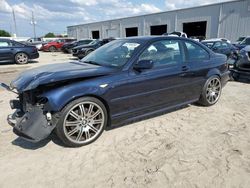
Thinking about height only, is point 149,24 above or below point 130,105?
above

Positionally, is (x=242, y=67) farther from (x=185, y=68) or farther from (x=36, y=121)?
(x=36, y=121)

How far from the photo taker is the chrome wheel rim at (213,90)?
4.79 metres

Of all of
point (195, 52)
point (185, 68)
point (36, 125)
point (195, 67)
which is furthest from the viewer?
point (195, 52)

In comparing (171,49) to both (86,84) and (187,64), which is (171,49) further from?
(86,84)

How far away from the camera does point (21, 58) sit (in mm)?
12953

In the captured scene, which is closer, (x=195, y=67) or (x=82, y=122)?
(x=82, y=122)

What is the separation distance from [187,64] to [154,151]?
1.95 m

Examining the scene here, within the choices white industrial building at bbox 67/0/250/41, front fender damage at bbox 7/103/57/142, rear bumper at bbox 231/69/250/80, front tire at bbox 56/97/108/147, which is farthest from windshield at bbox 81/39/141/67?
white industrial building at bbox 67/0/250/41

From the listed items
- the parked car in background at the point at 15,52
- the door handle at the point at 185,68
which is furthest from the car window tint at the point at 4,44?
the door handle at the point at 185,68

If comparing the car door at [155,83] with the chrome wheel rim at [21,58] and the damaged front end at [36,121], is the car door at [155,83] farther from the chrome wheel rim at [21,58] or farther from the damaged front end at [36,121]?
the chrome wheel rim at [21,58]

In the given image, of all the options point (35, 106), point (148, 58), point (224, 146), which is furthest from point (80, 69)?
point (224, 146)

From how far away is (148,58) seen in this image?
147 inches

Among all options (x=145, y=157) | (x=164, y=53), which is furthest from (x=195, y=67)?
(x=145, y=157)

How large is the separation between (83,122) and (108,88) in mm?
621
